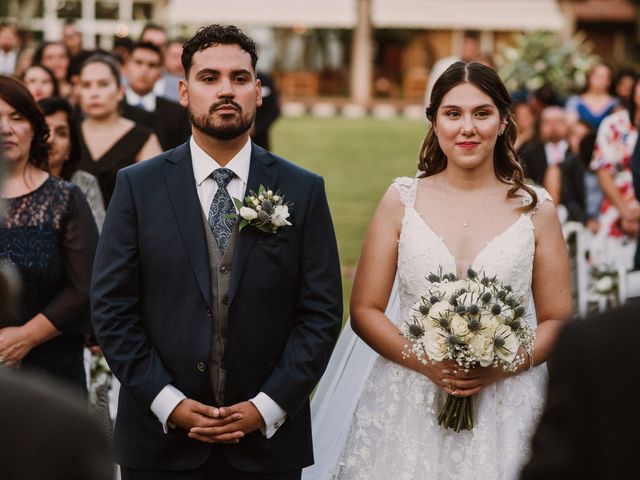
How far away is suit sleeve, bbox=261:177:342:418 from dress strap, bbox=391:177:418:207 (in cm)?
65

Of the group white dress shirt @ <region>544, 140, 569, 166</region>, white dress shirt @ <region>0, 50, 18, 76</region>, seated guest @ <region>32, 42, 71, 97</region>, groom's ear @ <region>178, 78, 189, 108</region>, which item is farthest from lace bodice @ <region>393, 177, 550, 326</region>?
white dress shirt @ <region>0, 50, 18, 76</region>

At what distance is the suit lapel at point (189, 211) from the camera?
13.0 feet

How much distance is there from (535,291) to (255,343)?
1.30m

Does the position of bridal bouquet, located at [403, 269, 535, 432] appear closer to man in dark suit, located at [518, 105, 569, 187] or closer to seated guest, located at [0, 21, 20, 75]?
man in dark suit, located at [518, 105, 569, 187]

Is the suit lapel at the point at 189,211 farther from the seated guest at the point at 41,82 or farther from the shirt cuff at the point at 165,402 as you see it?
the seated guest at the point at 41,82

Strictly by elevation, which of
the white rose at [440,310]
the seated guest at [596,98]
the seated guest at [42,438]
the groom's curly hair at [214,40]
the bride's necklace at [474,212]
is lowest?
the white rose at [440,310]

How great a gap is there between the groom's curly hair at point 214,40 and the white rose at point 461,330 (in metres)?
1.28

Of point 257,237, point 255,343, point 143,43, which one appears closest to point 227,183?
point 257,237

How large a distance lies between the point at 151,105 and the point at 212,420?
587 centimetres

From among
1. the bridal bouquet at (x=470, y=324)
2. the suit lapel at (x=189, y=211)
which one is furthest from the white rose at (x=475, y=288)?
the suit lapel at (x=189, y=211)

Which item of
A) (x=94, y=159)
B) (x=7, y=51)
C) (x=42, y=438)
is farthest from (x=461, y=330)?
(x=7, y=51)

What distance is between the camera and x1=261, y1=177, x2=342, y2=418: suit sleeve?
158 inches

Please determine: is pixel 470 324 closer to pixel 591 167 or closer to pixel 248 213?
pixel 248 213

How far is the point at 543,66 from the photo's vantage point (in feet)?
60.9
